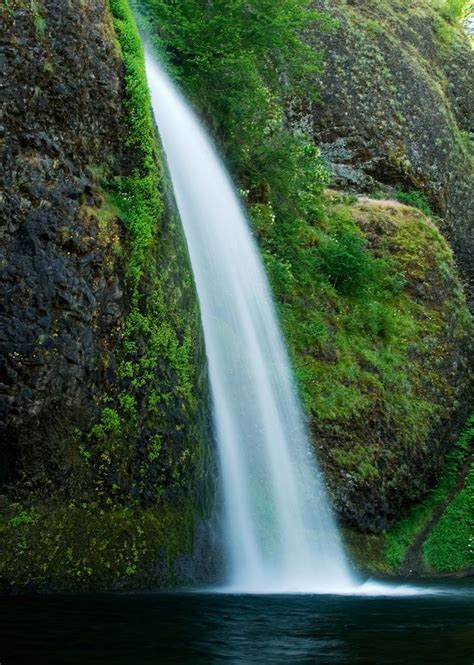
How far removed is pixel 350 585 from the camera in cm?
1084

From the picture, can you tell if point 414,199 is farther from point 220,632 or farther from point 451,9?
point 220,632

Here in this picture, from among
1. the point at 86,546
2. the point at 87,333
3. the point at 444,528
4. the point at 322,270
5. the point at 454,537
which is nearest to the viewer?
the point at 86,546

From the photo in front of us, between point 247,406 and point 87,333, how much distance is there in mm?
3586

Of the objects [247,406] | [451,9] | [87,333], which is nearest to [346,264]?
[247,406]

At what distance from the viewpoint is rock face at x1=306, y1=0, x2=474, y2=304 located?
73.2 ft

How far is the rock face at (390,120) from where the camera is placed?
2230cm

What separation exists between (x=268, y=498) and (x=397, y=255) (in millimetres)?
9510

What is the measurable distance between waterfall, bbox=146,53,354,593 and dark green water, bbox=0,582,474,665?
1.92 metres

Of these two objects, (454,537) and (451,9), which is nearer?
(454,537)

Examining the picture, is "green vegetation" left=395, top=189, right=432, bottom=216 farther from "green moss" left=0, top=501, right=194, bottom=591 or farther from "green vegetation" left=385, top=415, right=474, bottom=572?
"green moss" left=0, top=501, right=194, bottom=591

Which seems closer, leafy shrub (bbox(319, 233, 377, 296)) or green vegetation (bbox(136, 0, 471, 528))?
green vegetation (bbox(136, 0, 471, 528))

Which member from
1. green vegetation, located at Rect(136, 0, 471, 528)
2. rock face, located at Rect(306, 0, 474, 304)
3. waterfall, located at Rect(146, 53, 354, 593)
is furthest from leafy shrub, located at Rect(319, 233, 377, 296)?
rock face, located at Rect(306, 0, 474, 304)

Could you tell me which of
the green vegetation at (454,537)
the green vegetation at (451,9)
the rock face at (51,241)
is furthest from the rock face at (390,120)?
the rock face at (51,241)

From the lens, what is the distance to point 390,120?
23125mm
